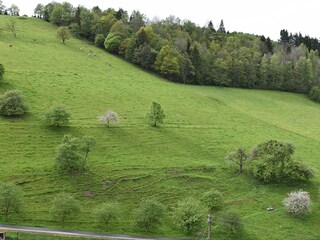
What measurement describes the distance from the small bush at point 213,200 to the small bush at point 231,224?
207 inches

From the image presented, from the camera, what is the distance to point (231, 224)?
65.0m

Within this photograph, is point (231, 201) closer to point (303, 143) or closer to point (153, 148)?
point (153, 148)

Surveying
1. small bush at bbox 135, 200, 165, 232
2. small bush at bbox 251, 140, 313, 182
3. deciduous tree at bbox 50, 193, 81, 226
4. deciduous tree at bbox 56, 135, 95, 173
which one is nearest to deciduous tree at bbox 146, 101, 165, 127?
deciduous tree at bbox 56, 135, 95, 173

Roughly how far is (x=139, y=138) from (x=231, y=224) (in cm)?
3294

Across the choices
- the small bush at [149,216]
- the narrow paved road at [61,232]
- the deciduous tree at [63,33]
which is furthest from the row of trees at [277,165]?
the deciduous tree at [63,33]

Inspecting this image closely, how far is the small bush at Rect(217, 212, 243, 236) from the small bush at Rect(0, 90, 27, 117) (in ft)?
164

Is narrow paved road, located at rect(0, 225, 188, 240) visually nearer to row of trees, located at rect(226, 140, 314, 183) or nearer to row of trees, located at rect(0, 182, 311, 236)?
row of trees, located at rect(0, 182, 311, 236)

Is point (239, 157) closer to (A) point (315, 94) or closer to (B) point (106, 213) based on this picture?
(B) point (106, 213)

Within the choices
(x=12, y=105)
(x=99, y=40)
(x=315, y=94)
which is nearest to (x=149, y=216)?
(x=12, y=105)

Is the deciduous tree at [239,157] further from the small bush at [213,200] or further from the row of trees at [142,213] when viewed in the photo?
the row of trees at [142,213]

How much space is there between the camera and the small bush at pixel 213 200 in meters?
71.4

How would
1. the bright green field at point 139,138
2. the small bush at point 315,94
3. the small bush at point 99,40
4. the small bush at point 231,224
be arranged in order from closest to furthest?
the small bush at point 231,224 < the bright green field at point 139,138 < the small bush at point 315,94 < the small bush at point 99,40

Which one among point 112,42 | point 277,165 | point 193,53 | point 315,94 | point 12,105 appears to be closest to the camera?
point 277,165

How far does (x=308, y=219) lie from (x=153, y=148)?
3321 cm
